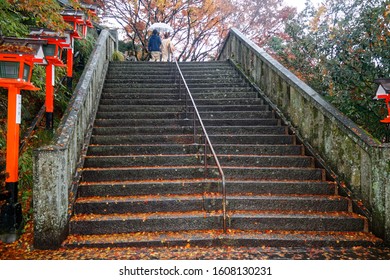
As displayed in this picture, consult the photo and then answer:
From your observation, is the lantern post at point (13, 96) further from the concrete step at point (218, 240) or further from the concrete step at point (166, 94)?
the concrete step at point (166, 94)

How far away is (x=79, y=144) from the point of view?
559 centimetres

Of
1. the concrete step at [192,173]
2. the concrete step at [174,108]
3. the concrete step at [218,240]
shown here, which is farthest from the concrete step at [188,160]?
the concrete step at [174,108]

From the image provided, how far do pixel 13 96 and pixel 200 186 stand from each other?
3.13 meters

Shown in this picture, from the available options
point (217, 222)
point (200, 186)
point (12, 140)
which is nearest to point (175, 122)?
point (200, 186)

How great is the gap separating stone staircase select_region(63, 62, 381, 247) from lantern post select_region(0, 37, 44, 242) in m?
0.83

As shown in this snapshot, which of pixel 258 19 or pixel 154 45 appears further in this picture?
pixel 258 19

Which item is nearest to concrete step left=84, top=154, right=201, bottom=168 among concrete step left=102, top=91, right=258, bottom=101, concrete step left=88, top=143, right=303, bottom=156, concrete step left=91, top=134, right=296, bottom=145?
concrete step left=88, top=143, right=303, bottom=156

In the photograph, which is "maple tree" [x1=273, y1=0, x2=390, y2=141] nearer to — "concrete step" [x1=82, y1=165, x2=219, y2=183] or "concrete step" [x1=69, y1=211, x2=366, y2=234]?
"concrete step" [x1=69, y1=211, x2=366, y2=234]

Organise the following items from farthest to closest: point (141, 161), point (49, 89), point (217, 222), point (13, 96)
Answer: point (49, 89), point (141, 161), point (217, 222), point (13, 96)

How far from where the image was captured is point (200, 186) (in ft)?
17.2

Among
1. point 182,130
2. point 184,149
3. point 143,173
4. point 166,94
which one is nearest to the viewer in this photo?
point 143,173

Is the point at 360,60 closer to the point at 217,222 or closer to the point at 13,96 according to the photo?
the point at 217,222

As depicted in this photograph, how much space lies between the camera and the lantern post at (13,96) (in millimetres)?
4198

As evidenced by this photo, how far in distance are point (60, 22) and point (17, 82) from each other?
186 cm
